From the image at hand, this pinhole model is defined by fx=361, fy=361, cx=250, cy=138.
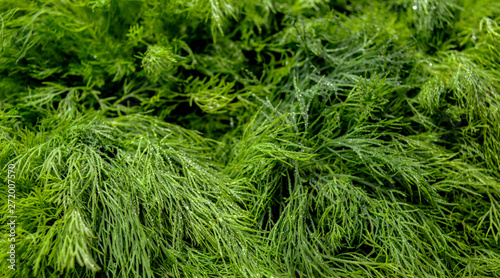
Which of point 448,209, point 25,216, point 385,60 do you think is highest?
point 385,60

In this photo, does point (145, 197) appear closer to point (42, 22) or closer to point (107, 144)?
point (107, 144)

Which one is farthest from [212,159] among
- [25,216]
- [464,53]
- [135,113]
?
[464,53]

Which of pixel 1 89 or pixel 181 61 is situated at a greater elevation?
pixel 181 61

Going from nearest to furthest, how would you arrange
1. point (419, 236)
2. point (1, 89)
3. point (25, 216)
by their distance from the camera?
point (25, 216), point (419, 236), point (1, 89)

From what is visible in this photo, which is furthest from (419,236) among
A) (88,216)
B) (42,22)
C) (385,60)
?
(42,22)

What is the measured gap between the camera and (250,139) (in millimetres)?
906

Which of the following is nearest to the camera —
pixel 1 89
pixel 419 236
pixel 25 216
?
pixel 25 216

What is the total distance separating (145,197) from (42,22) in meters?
0.60

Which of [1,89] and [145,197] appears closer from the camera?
[145,197]

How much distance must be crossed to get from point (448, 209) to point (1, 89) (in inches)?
47.9

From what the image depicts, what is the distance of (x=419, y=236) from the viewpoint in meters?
0.86

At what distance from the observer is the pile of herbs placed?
76cm

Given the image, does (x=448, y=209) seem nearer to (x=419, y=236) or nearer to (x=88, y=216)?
(x=419, y=236)

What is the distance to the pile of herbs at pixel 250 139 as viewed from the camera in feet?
2.48
